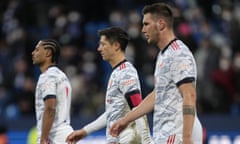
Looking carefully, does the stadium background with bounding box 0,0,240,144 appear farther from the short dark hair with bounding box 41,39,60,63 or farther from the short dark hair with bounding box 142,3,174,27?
the short dark hair with bounding box 142,3,174,27

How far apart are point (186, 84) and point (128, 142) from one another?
1917 mm

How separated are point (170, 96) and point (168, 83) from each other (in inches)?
4.9

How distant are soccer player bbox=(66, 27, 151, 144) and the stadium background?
6.26m

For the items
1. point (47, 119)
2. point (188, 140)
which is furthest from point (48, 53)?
point (188, 140)

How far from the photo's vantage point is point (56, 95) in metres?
10.1

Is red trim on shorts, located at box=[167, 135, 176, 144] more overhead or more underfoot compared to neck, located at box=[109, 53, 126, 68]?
more underfoot

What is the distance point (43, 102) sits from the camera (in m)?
10.2

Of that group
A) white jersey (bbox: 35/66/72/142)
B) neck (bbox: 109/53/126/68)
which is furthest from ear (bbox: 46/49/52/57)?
neck (bbox: 109/53/126/68)

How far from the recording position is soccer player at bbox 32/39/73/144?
32.7 ft

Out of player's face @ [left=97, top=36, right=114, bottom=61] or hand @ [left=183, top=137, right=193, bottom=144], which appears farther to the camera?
player's face @ [left=97, top=36, right=114, bottom=61]

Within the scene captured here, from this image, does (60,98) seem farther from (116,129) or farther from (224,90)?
(224,90)

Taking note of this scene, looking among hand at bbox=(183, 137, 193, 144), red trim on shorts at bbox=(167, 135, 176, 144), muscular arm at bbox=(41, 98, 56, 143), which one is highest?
muscular arm at bbox=(41, 98, 56, 143)

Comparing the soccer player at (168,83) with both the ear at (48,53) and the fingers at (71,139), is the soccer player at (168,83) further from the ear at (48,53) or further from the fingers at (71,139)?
the ear at (48,53)

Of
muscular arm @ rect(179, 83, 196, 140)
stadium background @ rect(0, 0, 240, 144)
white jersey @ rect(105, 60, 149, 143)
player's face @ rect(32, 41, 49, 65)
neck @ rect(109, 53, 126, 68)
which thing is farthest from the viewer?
stadium background @ rect(0, 0, 240, 144)
